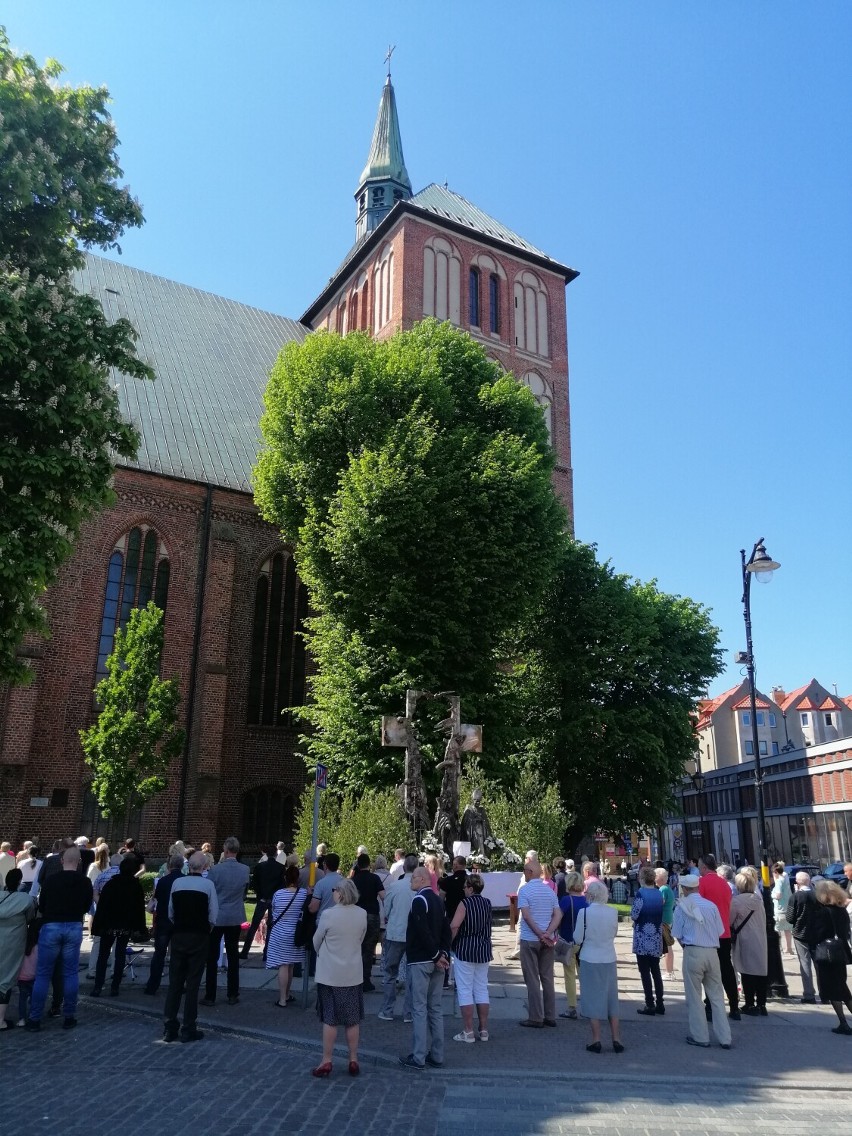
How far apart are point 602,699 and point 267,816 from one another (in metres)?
11.2

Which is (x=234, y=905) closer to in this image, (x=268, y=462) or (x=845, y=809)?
(x=268, y=462)

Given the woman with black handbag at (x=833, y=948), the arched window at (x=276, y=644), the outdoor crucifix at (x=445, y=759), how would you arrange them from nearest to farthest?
the woman with black handbag at (x=833, y=948), the outdoor crucifix at (x=445, y=759), the arched window at (x=276, y=644)

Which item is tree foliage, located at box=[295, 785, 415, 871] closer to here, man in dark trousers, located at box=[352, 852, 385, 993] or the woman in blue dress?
man in dark trousers, located at box=[352, 852, 385, 993]

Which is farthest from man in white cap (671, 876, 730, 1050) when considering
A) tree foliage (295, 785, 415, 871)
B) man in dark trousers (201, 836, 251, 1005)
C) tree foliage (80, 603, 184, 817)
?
tree foliage (80, 603, 184, 817)

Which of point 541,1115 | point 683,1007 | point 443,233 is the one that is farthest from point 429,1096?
point 443,233

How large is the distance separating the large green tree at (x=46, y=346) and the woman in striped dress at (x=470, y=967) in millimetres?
6124

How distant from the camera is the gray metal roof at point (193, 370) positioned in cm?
2756

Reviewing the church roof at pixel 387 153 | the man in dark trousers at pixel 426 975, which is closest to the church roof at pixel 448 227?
the church roof at pixel 387 153

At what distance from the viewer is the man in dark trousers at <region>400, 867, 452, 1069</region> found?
7016 millimetres

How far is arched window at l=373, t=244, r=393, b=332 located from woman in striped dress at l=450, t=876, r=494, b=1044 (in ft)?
90.8

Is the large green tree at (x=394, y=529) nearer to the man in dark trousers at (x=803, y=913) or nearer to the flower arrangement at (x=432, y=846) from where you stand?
the flower arrangement at (x=432, y=846)

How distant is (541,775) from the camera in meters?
26.1

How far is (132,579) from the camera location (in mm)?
25125

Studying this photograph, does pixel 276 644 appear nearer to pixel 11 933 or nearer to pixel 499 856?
pixel 499 856
